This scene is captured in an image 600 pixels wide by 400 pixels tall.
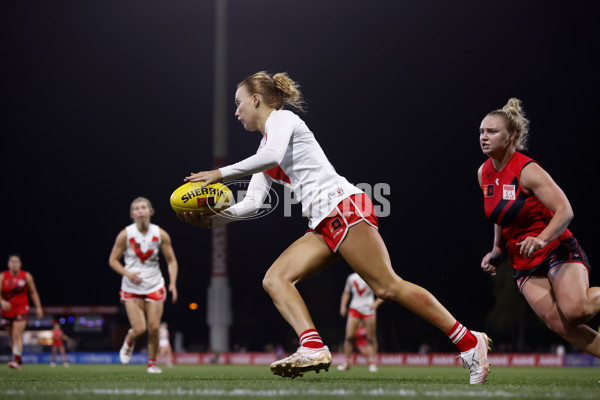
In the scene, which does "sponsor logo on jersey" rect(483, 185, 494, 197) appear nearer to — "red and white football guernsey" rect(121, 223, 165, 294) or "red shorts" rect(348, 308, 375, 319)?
"red and white football guernsey" rect(121, 223, 165, 294)

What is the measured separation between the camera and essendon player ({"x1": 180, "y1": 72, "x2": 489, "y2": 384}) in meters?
4.89

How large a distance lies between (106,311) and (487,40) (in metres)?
27.1

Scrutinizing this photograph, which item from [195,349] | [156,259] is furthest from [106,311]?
[156,259]

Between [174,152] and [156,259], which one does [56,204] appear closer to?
[174,152]

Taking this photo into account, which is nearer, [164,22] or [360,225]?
[360,225]

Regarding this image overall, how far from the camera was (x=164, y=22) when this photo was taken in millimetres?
35844

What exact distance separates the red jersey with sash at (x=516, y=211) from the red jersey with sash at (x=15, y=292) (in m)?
9.54

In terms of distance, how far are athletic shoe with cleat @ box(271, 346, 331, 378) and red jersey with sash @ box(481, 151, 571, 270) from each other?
1676 millimetres

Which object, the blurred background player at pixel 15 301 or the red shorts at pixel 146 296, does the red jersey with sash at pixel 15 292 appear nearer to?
the blurred background player at pixel 15 301

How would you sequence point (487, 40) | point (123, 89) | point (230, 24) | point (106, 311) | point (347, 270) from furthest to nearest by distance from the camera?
point (347, 270) → point (106, 311) → point (123, 89) → point (487, 40) → point (230, 24)

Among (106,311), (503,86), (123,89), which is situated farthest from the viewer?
(106,311)

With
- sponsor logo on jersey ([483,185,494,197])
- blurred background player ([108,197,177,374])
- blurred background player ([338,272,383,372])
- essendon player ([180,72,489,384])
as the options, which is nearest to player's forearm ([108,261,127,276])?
blurred background player ([108,197,177,374])

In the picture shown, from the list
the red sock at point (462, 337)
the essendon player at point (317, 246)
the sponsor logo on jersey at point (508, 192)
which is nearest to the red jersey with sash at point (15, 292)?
the essendon player at point (317, 246)

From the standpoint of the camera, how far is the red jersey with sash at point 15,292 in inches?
481
